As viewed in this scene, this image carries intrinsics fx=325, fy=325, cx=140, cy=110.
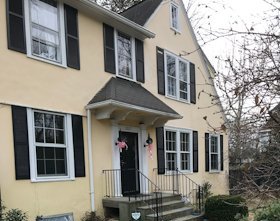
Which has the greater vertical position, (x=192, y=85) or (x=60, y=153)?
(x=192, y=85)

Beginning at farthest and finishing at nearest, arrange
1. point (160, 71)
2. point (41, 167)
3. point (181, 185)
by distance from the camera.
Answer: point (181, 185), point (160, 71), point (41, 167)

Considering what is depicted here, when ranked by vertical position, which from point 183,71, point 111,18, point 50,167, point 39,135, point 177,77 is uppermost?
point 111,18

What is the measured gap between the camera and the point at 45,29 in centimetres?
748

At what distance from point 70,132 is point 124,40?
11.8 feet

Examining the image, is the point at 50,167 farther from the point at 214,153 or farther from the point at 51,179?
→ the point at 214,153

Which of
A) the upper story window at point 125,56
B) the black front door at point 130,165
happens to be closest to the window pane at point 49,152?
the black front door at point 130,165

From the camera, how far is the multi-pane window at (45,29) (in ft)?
23.7

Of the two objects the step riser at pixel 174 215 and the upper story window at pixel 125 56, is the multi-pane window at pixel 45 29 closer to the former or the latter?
the upper story window at pixel 125 56

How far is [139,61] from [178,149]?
3.66m

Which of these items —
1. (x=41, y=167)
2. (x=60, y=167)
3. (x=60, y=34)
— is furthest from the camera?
(x=60, y=34)

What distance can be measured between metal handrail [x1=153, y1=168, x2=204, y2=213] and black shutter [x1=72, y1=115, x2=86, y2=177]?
3.22 meters

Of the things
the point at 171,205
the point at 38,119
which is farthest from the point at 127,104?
the point at 171,205

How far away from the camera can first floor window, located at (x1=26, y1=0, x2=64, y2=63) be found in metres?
7.16

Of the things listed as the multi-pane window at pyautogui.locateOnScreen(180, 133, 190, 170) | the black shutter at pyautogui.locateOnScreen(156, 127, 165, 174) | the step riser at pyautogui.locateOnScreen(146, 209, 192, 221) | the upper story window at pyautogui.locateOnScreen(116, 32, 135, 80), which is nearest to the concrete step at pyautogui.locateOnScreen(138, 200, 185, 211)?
the step riser at pyautogui.locateOnScreen(146, 209, 192, 221)
